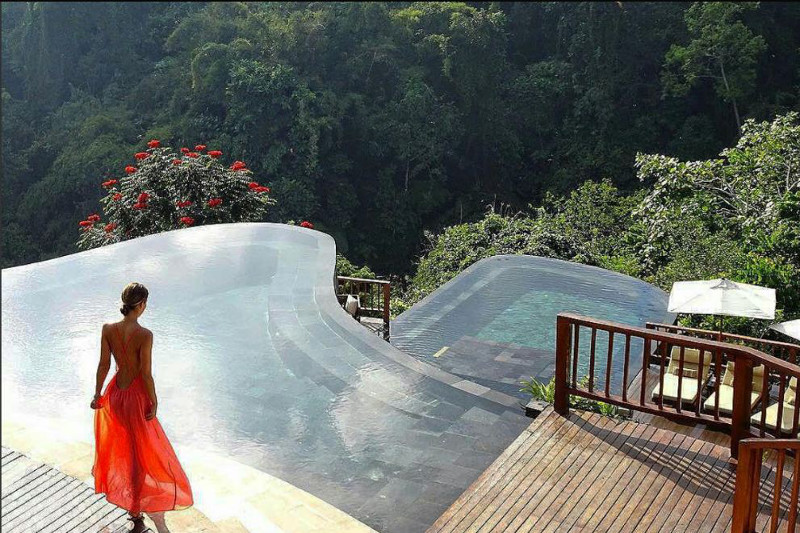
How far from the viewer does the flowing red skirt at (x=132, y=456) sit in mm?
2896

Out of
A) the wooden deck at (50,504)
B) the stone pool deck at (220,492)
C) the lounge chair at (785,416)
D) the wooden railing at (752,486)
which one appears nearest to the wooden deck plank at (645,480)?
the wooden railing at (752,486)

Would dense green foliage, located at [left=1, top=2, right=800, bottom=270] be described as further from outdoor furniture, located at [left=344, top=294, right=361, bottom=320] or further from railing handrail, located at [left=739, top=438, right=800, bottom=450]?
railing handrail, located at [left=739, top=438, right=800, bottom=450]

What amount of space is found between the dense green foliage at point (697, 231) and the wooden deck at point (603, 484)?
4065 mm

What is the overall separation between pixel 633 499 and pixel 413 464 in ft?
3.94

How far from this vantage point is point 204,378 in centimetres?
510

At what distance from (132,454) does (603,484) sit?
2278mm

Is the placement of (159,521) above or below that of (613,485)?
above

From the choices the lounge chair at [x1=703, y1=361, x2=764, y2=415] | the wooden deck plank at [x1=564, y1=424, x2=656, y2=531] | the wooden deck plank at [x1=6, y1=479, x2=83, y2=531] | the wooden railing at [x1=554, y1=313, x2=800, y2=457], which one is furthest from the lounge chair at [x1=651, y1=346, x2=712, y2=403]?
the wooden deck plank at [x1=6, y1=479, x2=83, y2=531]

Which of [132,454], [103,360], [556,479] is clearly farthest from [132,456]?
[556,479]

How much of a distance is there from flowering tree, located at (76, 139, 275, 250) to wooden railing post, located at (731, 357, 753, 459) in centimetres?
755

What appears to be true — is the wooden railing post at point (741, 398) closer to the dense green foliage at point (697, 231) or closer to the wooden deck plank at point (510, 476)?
the wooden deck plank at point (510, 476)

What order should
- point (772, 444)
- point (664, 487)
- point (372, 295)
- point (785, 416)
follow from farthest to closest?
point (372, 295) → point (785, 416) → point (664, 487) → point (772, 444)

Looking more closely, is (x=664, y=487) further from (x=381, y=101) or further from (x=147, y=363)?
(x=381, y=101)

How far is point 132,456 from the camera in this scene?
A: 293 cm
